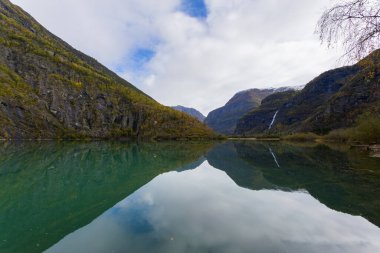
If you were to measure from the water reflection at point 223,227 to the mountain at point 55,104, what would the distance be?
120m

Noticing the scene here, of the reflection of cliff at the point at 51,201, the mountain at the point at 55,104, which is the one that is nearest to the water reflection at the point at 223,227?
the reflection of cliff at the point at 51,201

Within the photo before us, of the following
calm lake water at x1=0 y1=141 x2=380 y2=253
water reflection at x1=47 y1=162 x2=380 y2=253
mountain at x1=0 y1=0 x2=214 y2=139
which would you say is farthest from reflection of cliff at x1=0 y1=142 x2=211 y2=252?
mountain at x1=0 y1=0 x2=214 y2=139

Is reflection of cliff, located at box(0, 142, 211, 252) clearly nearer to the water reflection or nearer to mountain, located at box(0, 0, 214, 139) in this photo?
the water reflection

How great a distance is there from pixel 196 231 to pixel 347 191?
47.0 ft

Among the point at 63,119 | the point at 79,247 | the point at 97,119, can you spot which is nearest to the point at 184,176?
the point at 79,247

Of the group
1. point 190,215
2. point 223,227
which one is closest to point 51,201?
point 190,215

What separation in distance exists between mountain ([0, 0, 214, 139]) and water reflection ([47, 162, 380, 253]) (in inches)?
4706

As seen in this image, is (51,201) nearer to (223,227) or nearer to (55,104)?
(223,227)

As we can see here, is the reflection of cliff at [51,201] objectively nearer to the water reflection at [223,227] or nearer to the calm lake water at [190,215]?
the calm lake water at [190,215]

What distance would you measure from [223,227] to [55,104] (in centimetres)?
16036

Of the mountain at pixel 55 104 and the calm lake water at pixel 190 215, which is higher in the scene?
the mountain at pixel 55 104

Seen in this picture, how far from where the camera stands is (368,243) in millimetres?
11789

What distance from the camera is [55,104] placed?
15475 centimetres

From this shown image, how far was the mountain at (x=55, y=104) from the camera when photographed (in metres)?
130
